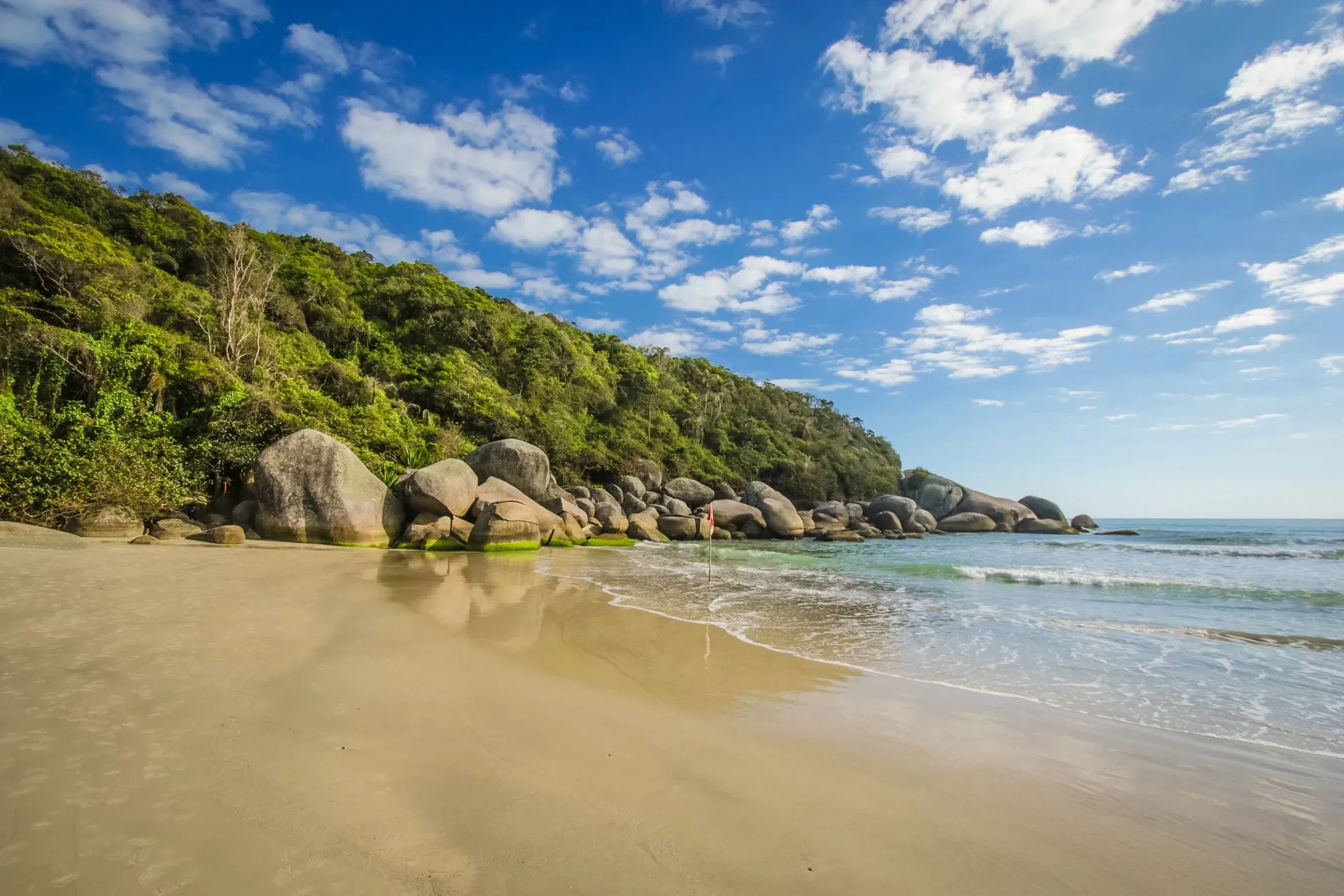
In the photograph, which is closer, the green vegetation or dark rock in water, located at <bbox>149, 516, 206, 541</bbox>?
dark rock in water, located at <bbox>149, 516, 206, 541</bbox>

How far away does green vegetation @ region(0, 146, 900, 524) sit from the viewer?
14.1 m

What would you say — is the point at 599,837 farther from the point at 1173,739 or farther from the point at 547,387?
the point at 547,387

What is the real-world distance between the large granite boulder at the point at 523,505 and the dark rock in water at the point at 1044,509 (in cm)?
3541

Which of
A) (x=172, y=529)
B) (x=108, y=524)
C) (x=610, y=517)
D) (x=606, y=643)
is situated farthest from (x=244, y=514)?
(x=606, y=643)

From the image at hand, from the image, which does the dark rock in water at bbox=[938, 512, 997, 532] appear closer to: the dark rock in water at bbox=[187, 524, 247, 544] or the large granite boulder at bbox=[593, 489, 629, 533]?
the large granite boulder at bbox=[593, 489, 629, 533]

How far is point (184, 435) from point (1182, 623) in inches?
904

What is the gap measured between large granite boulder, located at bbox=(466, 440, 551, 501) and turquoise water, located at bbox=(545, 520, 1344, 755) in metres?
5.13

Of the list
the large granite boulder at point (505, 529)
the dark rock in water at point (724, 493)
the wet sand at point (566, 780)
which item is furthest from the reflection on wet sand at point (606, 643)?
the dark rock in water at point (724, 493)

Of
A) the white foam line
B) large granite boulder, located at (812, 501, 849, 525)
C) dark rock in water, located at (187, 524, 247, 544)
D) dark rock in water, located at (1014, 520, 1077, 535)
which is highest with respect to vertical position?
large granite boulder, located at (812, 501, 849, 525)

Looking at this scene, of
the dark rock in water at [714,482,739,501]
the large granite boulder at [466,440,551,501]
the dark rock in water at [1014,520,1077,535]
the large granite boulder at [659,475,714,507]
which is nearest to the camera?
the large granite boulder at [466,440,551,501]

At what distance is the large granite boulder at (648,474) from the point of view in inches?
1299

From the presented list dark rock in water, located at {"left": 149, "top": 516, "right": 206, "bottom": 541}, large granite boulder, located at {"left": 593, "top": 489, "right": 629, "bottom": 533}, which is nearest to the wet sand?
dark rock in water, located at {"left": 149, "top": 516, "right": 206, "bottom": 541}

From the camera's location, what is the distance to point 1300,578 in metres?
14.2

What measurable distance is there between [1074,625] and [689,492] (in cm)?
2496
